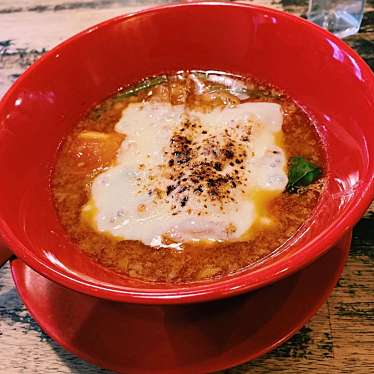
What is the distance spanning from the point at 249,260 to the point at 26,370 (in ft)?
1.99

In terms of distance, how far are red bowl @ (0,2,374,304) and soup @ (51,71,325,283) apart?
0.05 metres

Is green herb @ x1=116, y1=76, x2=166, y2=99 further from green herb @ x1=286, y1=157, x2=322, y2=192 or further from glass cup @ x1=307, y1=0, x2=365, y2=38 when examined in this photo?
glass cup @ x1=307, y1=0, x2=365, y2=38

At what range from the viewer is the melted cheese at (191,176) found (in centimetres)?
132

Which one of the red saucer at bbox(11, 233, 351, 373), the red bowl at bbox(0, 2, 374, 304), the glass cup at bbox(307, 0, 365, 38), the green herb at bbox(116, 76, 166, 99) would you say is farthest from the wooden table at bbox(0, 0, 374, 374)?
the glass cup at bbox(307, 0, 365, 38)

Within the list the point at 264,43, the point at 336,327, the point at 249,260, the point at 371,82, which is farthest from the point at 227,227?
the point at 264,43

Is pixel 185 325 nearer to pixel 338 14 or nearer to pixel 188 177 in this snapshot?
pixel 188 177

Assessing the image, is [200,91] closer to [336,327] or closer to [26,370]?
[336,327]

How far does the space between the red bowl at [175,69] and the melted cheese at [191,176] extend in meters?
0.14

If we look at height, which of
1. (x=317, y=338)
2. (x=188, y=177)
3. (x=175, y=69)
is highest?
(x=175, y=69)

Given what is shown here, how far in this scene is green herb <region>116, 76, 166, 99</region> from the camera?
173 centimetres

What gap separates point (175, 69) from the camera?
1.75m

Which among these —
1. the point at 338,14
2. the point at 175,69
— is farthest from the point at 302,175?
the point at 338,14

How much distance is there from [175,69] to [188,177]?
20.8 inches

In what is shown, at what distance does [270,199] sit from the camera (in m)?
1.35
